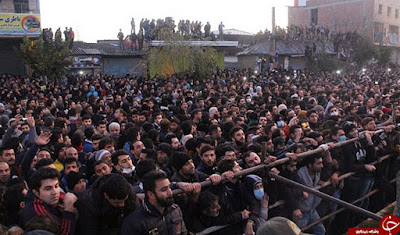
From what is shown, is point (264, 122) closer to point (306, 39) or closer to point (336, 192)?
point (336, 192)

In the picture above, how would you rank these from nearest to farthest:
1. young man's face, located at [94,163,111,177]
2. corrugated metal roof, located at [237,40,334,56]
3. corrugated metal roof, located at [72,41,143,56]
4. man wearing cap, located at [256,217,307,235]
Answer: man wearing cap, located at [256,217,307,235] → young man's face, located at [94,163,111,177] → corrugated metal roof, located at [72,41,143,56] → corrugated metal roof, located at [237,40,334,56]

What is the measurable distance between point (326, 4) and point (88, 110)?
45.8 m

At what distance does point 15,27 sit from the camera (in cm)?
2105

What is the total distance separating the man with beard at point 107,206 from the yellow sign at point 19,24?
67.2 ft

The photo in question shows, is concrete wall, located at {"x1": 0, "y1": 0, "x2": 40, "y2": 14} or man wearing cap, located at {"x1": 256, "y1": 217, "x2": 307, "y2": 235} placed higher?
concrete wall, located at {"x1": 0, "y1": 0, "x2": 40, "y2": 14}

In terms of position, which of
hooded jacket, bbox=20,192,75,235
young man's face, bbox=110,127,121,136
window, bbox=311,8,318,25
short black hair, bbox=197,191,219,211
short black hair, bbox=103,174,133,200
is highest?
window, bbox=311,8,318,25

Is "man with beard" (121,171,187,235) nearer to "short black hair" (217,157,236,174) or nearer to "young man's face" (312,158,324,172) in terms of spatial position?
"short black hair" (217,157,236,174)

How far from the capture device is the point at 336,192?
5.22 metres

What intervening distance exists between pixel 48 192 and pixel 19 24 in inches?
806

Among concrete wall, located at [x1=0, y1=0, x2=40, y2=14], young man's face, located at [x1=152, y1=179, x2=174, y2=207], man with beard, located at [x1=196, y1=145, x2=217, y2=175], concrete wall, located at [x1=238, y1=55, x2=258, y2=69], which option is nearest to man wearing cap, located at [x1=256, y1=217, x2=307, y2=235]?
young man's face, located at [x1=152, y1=179, x2=174, y2=207]

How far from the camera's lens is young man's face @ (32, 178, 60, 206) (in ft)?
10.8

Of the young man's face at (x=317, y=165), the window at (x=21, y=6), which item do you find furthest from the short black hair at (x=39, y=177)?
the window at (x=21, y=6)

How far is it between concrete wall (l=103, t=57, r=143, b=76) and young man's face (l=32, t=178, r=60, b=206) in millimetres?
25892

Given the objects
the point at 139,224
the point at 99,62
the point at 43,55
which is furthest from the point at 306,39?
the point at 139,224
